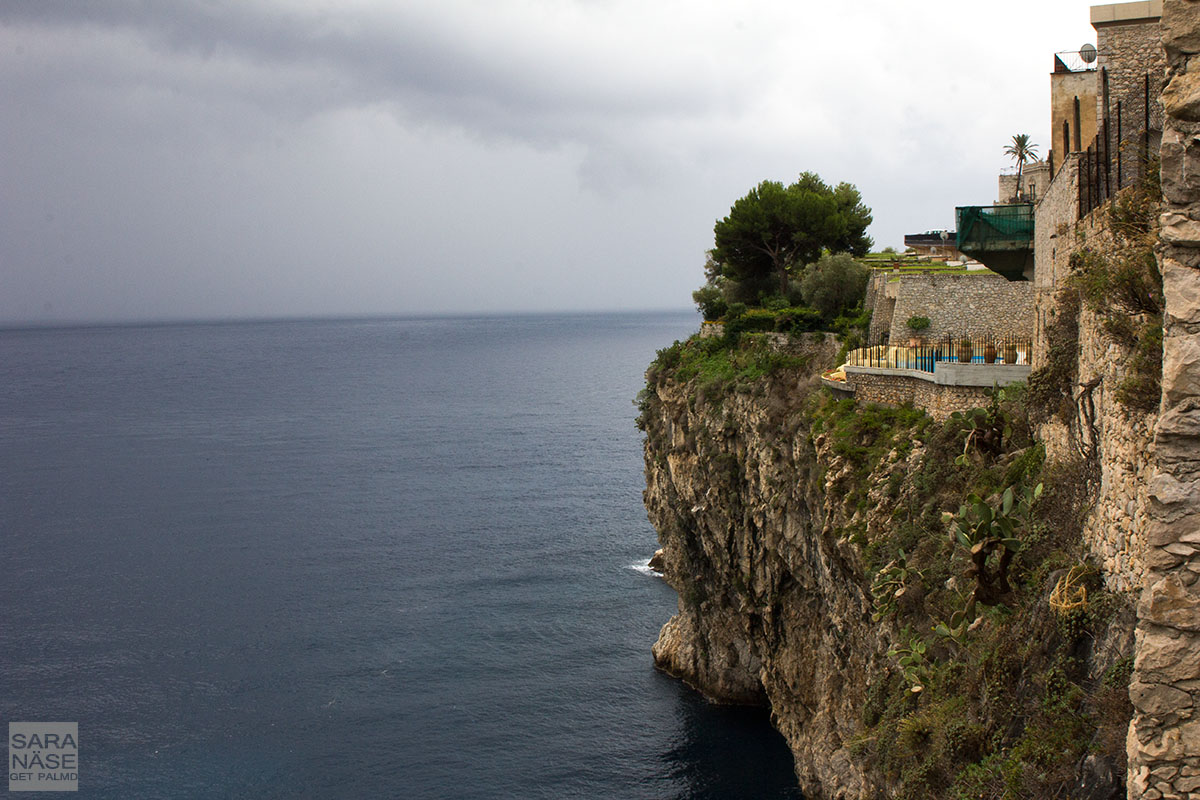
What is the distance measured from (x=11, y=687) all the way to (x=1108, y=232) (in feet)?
170

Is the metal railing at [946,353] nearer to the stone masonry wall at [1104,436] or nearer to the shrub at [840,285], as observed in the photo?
the shrub at [840,285]

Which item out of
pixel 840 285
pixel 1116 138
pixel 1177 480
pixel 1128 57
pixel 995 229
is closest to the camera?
pixel 1177 480

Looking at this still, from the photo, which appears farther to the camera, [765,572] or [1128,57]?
[765,572]

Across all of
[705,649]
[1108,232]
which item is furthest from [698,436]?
[1108,232]

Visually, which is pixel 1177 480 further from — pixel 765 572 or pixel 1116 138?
pixel 765 572

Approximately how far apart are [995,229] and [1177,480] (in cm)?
2216

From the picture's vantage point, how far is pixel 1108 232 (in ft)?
49.8

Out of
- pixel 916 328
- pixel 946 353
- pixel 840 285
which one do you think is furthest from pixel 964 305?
pixel 840 285

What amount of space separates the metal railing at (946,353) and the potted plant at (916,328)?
2.6 inches

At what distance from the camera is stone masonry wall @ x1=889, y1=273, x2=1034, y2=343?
1405 inches

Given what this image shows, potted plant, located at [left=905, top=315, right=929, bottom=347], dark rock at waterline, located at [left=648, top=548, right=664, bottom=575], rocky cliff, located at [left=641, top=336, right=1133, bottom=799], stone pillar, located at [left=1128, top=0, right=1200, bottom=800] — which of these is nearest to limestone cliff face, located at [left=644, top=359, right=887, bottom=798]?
rocky cliff, located at [left=641, top=336, right=1133, bottom=799]

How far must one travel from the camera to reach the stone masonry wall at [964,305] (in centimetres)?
3569

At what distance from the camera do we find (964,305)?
37188mm

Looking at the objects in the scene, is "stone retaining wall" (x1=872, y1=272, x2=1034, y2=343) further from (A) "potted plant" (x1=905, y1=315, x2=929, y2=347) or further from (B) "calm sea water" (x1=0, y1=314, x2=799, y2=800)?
(B) "calm sea water" (x1=0, y1=314, x2=799, y2=800)
